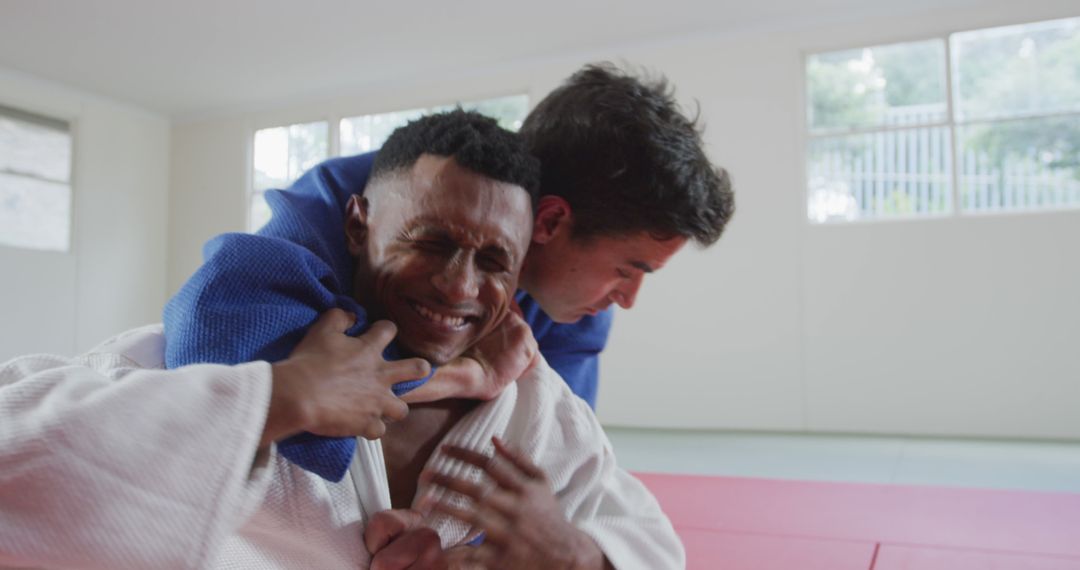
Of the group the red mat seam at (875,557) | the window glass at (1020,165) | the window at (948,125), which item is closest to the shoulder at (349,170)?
the red mat seam at (875,557)

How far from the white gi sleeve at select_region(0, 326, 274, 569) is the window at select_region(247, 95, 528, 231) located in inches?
342

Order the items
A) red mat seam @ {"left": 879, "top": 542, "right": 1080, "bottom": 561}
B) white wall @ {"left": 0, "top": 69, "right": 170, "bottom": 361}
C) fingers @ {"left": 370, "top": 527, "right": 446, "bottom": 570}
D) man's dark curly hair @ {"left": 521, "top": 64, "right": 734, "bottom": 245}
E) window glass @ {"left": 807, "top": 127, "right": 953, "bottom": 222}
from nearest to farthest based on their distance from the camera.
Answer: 1. fingers @ {"left": 370, "top": 527, "right": 446, "bottom": 570}
2. man's dark curly hair @ {"left": 521, "top": 64, "right": 734, "bottom": 245}
3. red mat seam @ {"left": 879, "top": 542, "right": 1080, "bottom": 561}
4. window glass @ {"left": 807, "top": 127, "right": 953, "bottom": 222}
5. white wall @ {"left": 0, "top": 69, "right": 170, "bottom": 361}

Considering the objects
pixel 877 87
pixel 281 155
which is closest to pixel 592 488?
pixel 877 87

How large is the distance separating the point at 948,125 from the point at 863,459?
333cm

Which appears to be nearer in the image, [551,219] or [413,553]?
[413,553]

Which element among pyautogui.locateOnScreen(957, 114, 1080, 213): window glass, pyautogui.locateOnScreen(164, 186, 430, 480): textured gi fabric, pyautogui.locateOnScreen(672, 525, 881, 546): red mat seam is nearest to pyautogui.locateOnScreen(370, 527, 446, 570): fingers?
pyautogui.locateOnScreen(164, 186, 430, 480): textured gi fabric

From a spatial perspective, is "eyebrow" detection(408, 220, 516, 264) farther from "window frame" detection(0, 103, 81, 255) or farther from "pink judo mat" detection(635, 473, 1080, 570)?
"window frame" detection(0, 103, 81, 255)

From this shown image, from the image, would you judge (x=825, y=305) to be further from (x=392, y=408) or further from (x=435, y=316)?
(x=392, y=408)

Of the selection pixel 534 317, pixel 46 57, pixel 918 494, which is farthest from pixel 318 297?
pixel 46 57

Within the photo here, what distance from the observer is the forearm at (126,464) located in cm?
84

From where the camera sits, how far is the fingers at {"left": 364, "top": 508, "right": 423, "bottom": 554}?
1305mm

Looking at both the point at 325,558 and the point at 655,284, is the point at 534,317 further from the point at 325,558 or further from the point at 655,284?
the point at 655,284

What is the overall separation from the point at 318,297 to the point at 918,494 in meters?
4.00

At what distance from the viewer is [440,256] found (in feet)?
4.54
